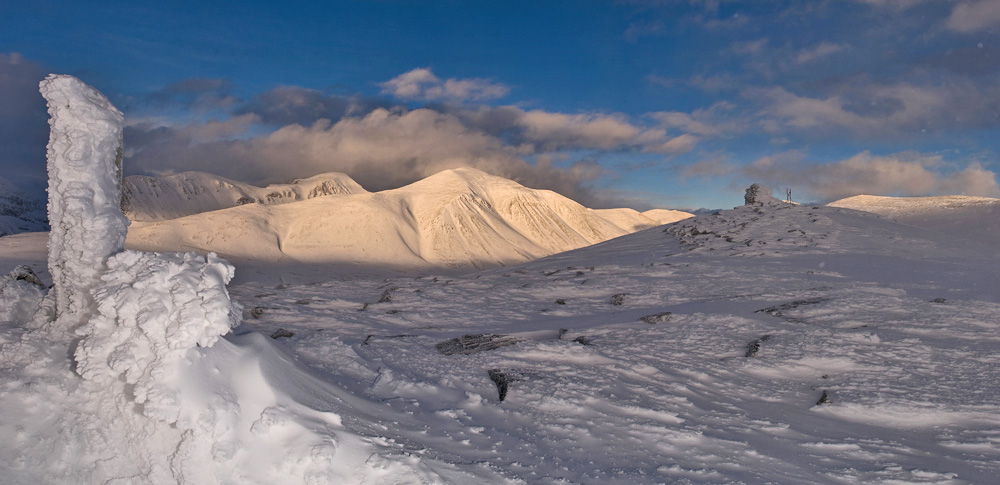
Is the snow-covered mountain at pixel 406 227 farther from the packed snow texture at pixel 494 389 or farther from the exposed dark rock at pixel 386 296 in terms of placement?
the packed snow texture at pixel 494 389

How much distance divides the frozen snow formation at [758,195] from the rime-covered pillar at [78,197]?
26890 millimetres

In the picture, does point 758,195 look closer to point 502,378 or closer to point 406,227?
point 502,378

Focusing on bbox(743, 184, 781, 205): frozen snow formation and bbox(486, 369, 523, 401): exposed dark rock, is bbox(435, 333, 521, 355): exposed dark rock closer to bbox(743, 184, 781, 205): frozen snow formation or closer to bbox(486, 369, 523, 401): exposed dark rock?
bbox(486, 369, 523, 401): exposed dark rock

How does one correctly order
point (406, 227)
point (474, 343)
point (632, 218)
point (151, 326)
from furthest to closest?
point (632, 218)
point (406, 227)
point (474, 343)
point (151, 326)

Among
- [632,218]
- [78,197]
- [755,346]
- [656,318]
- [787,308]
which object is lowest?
[755,346]

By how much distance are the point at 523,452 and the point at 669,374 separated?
→ 328 centimetres

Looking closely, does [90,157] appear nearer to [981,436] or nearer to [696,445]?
[696,445]

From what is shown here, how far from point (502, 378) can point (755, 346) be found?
168 inches

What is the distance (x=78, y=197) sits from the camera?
5.02m

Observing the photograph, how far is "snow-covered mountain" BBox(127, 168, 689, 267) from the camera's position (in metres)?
76.8

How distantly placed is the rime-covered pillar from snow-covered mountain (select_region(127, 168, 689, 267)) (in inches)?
2868

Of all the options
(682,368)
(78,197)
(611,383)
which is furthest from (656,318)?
(78,197)

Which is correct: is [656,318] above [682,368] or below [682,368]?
above

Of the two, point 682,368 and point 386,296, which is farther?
point 386,296
